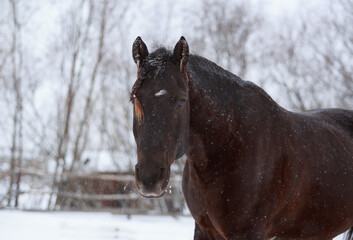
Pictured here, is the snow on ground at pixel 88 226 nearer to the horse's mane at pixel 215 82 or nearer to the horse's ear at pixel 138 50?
the horse's mane at pixel 215 82

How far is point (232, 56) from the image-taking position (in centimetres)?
1681

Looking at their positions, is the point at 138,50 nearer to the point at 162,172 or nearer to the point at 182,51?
the point at 182,51

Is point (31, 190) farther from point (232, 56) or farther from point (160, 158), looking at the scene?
point (160, 158)

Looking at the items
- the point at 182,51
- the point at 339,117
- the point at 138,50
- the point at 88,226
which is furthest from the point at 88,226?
the point at 182,51

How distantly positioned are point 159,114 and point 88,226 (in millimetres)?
7389

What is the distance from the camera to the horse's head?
2.30m

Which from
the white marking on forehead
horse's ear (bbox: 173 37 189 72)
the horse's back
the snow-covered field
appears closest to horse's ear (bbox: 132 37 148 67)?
horse's ear (bbox: 173 37 189 72)

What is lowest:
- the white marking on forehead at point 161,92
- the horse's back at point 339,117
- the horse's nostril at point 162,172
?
the horse's back at point 339,117

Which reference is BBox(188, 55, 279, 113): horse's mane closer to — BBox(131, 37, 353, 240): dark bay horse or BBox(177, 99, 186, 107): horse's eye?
BBox(131, 37, 353, 240): dark bay horse

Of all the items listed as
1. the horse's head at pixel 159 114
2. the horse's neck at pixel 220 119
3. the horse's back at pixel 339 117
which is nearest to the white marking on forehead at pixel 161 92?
the horse's head at pixel 159 114

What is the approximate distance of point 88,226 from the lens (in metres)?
9.10

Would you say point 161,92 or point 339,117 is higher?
point 161,92

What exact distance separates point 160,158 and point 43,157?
15.2 m

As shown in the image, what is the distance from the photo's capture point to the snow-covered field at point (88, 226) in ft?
25.5
